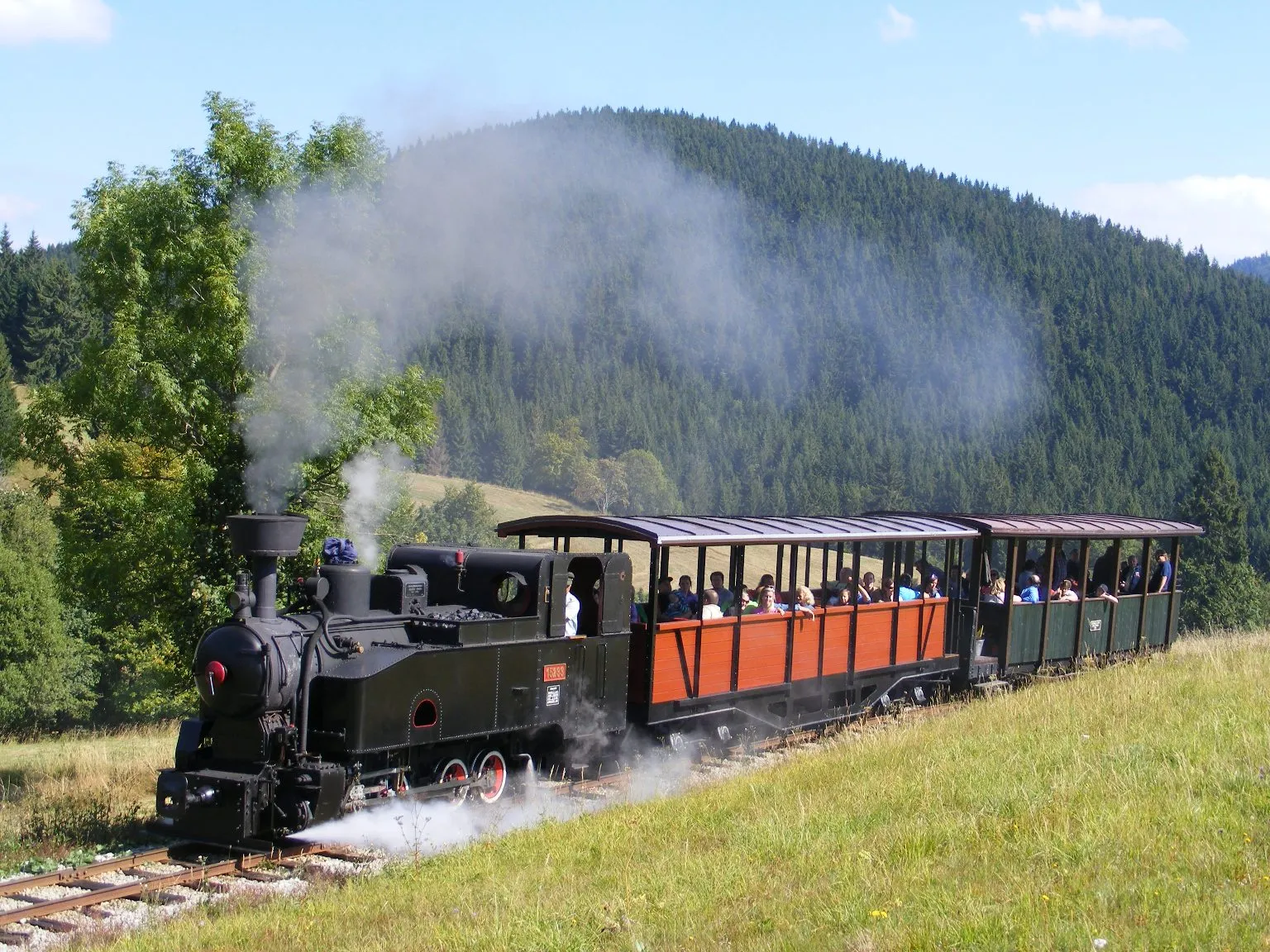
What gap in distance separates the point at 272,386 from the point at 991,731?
30.5 feet

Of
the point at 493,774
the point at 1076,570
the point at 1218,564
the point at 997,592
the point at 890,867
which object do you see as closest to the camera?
the point at 890,867

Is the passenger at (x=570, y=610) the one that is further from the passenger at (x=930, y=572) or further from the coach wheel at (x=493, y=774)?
the passenger at (x=930, y=572)

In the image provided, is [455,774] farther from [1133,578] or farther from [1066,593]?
[1133,578]

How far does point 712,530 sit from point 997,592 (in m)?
6.63

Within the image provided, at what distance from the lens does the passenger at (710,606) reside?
41.5 ft

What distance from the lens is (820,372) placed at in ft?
490

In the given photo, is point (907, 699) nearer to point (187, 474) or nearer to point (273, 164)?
point (187, 474)

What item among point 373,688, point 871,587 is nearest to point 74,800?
point 373,688

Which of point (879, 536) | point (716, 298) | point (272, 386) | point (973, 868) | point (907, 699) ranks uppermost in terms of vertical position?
point (716, 298)

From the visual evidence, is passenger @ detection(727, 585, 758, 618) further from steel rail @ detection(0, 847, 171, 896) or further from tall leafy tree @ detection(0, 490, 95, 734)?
tall leafy tree @ detection(0, 490, 95, 734)

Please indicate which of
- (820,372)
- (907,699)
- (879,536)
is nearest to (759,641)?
(879,536)

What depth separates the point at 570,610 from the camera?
1111 cm

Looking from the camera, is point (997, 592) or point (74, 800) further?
point (997, 592)

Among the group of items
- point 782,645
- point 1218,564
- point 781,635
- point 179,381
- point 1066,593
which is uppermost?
point 179,381
